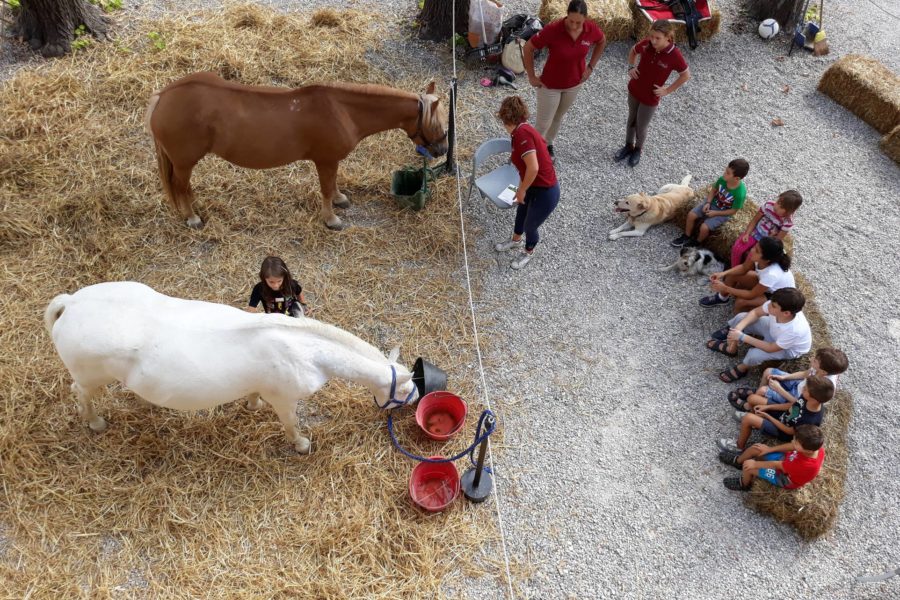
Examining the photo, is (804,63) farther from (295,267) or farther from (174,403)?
(174,403)

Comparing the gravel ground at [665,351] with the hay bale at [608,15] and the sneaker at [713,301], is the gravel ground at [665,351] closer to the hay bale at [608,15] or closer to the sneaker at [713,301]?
the sneaker at [713,301]

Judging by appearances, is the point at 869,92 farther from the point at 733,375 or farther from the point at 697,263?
the point at 733,375

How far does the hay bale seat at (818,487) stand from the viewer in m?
4.01

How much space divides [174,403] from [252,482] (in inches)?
33.9

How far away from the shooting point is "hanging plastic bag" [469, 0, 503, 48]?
719cm

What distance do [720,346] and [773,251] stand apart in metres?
0.90

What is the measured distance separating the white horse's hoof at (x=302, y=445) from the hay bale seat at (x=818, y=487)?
3.20m

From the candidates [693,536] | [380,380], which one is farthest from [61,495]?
[693,536]

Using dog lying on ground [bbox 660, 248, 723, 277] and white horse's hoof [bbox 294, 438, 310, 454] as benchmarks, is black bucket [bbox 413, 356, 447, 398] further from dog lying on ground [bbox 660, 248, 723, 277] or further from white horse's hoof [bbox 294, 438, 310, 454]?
dog lying on ground [bbox 660, 248, 723, 277]

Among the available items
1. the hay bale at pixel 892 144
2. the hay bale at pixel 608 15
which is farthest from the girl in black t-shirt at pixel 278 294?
the hay bale at pixel 892 144

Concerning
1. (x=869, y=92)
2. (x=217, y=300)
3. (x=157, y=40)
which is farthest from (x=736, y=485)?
(x=157, y=40)

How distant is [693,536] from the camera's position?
4.08m

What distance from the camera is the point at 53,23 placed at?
6820 millimetres

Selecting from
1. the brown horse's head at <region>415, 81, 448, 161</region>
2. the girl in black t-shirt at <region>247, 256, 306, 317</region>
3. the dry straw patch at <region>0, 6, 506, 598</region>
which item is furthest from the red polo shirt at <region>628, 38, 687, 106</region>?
the girl in black t-shirt at <region>247, 256, 306, 317</region>
